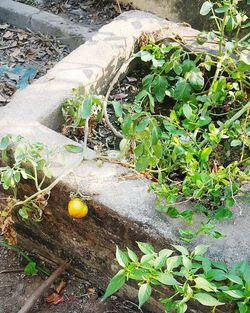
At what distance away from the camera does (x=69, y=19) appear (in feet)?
15.1

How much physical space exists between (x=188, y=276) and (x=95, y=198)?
54 cm

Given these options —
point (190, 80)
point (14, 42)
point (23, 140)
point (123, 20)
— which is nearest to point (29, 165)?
point (23, 140)

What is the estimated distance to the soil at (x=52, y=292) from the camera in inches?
95.7

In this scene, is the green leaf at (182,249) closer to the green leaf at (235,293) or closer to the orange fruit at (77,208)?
the green leaf at (235,293)

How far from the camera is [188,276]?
1676mm

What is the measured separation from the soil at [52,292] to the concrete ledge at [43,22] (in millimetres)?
2338

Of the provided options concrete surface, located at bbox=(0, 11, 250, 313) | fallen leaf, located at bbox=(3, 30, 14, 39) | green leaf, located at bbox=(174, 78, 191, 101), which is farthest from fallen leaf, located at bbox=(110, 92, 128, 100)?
fallen leaf, located at bbox=(3, 30, 14, 39)

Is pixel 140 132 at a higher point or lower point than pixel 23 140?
higher

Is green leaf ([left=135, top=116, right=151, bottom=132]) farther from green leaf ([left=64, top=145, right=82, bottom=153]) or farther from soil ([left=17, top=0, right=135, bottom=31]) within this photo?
soil ([left=17, top=0, right=135, bottom=31])

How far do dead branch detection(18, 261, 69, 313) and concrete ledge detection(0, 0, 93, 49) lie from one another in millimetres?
2395

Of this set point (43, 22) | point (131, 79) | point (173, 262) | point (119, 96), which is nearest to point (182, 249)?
point (173, 262)

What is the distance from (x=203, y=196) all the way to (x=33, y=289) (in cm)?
105

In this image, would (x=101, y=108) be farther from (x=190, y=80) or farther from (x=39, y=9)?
(x=39, y=9)

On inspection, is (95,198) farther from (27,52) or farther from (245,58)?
(27,52)
